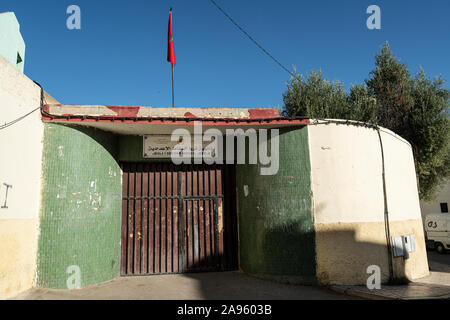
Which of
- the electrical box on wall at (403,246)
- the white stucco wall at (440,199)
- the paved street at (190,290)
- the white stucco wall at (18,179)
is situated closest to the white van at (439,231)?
the white stucco wall at (440,199)

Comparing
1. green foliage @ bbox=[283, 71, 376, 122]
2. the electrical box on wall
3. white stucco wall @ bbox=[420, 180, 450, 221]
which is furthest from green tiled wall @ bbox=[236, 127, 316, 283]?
white stucco wall @ bbox=[420, 180, 450, 221]

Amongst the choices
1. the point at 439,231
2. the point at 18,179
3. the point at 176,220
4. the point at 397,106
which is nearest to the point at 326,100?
the point at 397,106

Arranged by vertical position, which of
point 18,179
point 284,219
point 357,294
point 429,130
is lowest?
point 357,294

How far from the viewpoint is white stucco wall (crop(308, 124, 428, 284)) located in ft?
22.5

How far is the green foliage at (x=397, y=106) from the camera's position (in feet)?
51.0

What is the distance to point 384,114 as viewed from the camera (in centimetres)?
1678

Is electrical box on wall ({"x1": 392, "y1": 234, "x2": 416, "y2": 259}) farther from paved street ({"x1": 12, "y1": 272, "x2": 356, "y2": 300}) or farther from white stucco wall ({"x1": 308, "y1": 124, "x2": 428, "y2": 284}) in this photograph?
paved street ({"x1": 12, "y1": 272, "x2": 356, "y2": 300})

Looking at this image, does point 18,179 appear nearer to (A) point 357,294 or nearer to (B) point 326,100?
(A) point 357,294

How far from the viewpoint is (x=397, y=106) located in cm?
1655

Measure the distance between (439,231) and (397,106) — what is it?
706 centimetres

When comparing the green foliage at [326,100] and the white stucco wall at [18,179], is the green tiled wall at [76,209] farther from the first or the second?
the green foliage at [326,100]

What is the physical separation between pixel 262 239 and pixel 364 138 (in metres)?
3.57

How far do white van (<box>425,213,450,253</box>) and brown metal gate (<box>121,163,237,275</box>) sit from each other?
45.3 ft
